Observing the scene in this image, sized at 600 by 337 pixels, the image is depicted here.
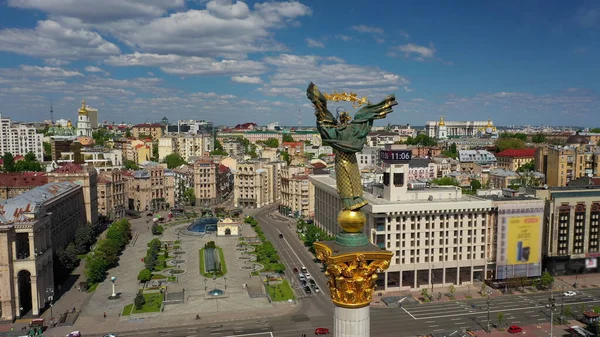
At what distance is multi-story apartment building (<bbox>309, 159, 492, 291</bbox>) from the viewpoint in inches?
3829

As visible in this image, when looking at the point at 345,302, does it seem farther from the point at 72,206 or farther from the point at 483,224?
the point at 72,206

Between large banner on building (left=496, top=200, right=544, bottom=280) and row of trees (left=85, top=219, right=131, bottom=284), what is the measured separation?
81.6 meters

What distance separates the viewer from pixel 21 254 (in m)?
83.8

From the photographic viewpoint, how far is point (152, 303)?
89750mm

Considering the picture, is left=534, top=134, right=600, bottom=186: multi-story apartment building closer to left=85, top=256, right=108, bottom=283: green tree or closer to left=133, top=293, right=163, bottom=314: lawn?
left=133, top=293, right=163, bottom=314: lawn

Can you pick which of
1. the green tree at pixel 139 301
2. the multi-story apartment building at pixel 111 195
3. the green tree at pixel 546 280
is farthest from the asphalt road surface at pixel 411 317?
the multi-story apartment building at pixel 111 195

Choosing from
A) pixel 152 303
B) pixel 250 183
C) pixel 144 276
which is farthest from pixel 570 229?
pixel 250 183

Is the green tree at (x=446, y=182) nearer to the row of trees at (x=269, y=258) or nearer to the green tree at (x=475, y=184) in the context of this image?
the green tree at (x=475, y=184)

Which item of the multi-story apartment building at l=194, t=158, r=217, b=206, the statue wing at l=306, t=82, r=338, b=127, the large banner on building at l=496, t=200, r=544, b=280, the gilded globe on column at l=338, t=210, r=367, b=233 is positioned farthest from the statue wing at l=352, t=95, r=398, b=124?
the multi-story apartment building at l=194, t=158, r=217, b=206

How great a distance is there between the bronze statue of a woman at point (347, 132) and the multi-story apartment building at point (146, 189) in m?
163

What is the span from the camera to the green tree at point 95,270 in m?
99.7

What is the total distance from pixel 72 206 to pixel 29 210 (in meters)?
40.0

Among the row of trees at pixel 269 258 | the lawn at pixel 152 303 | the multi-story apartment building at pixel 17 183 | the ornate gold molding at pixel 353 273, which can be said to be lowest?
the lawn at pixel 152 303

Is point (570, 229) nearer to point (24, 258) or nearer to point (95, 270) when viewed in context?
point (95, 270)
